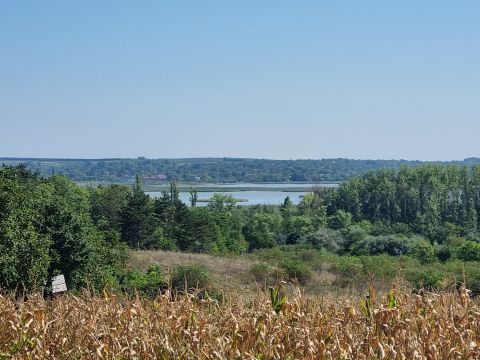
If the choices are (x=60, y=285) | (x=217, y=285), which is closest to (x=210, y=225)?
(x=60, y=285)

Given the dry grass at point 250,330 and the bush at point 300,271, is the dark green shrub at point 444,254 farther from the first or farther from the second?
the dry grass at point 250,330

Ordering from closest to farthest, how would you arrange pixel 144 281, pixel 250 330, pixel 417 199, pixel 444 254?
pixel 250 330 < pixel 144 281 < pixel 444 254 < pixel 417 199

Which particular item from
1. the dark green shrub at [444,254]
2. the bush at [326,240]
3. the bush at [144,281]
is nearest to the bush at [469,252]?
the dark green shrub at [444,254]

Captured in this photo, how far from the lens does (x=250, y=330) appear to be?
25.3 feet

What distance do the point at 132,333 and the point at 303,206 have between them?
118161mm

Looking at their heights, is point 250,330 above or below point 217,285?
above

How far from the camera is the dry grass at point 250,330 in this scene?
7.27 metres

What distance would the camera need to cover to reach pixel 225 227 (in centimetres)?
8894

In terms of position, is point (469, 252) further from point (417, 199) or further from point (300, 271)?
point (417, 199)

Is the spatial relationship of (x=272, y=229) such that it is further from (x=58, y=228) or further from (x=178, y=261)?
(x=58, y=228)

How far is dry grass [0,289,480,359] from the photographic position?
727 centimetres

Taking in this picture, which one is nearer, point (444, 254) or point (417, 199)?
point (444, 254)

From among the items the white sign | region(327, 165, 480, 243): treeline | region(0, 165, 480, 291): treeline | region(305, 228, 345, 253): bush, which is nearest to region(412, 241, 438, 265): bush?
region(0, 165, 480, 291): treeline

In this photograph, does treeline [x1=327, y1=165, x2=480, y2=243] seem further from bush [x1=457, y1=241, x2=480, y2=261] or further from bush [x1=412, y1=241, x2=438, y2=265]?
bush [x1=457, y1=241, x2=480, y2=261]
